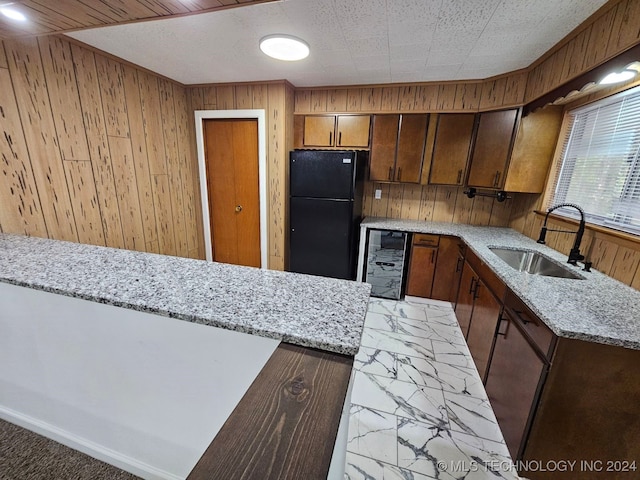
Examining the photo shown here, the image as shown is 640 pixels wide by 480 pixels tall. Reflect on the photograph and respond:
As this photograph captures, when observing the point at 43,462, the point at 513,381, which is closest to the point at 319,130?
the point at 513,381

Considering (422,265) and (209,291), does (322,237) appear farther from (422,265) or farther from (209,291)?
(209,291)

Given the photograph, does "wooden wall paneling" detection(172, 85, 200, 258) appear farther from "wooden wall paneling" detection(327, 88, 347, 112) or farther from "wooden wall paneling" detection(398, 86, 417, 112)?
"wooden wall paneling" detection(398, 86, 417, 112)

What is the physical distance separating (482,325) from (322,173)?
1.97 meters

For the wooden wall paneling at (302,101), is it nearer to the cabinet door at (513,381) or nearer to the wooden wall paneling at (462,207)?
the wooden wall paneling at (462,207)

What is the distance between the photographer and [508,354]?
1.46m

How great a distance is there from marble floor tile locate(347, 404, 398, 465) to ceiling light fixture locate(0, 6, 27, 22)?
2.48 metres

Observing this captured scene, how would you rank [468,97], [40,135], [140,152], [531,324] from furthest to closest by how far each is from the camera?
1. [468,97]
2. [140,152]
3. [40,135]
4. [531,324]

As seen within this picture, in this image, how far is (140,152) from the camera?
255 centimetres

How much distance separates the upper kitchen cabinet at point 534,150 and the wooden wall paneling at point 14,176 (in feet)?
12.8

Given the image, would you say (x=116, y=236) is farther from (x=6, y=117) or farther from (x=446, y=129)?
(x=446, y=129)

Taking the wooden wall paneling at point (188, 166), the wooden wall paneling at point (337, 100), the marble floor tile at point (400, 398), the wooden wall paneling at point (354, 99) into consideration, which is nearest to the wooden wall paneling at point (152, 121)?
the wooden wall paneling at point (188, 166)

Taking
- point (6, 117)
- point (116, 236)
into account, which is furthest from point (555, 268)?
point (6, 117)

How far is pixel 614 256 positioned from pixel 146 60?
3.83m

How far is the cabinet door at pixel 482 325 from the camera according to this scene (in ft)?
5.59
